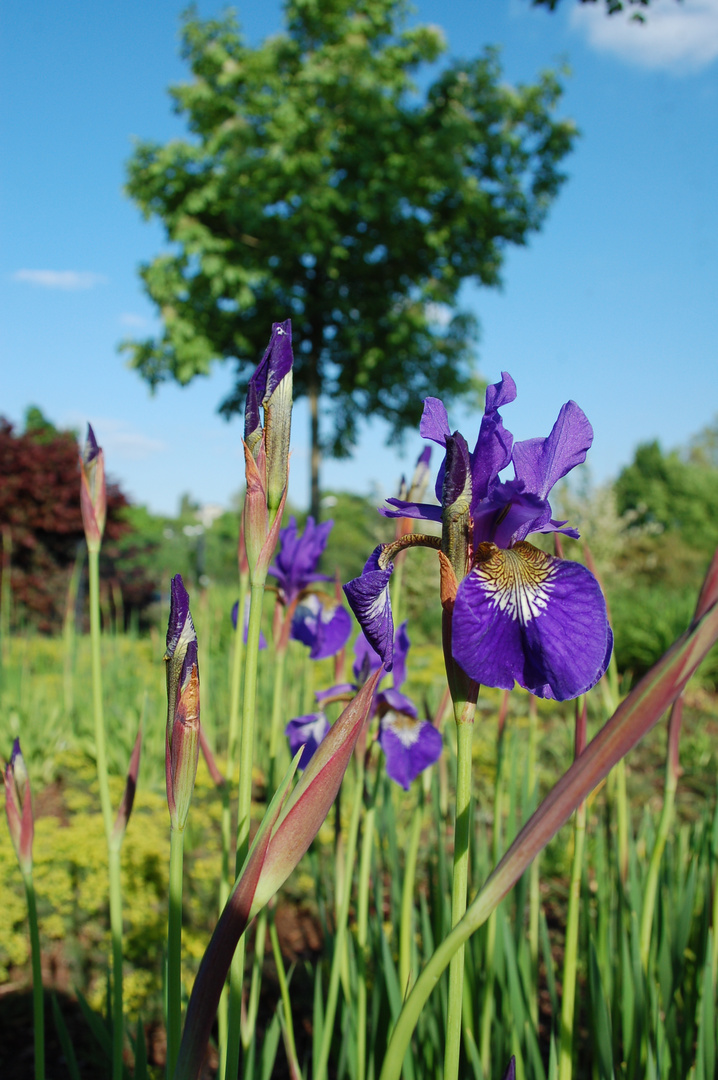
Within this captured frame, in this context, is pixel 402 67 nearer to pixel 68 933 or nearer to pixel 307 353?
pixel 307 353

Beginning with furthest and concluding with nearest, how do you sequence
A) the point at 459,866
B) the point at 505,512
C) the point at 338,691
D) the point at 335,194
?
the point at 335,194 → the point at 338,691 → the point at 505,512 → the point at 459,866

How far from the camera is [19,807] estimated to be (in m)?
0.83

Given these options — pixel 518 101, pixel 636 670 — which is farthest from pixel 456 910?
pixel 518 101

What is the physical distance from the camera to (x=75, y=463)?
9094 millimetres

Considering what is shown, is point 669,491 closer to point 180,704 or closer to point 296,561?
point 296,561

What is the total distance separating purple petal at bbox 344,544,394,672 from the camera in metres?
0.58

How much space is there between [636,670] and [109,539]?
678cm

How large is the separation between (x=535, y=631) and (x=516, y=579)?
0.17 feet

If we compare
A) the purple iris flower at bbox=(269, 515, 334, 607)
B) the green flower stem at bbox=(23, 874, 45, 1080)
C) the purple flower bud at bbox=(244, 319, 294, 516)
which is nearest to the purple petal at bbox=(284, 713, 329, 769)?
the purple iris flower at bbox=(269, 515, 334, 607)

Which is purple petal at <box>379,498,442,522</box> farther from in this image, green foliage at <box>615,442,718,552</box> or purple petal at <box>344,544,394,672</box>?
green foliage at <box>615,442,718,552</box>

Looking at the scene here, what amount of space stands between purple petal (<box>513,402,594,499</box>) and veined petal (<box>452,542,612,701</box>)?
14 cm

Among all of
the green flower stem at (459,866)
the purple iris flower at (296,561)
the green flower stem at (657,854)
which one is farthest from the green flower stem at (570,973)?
the purple iris flower at (296,561)

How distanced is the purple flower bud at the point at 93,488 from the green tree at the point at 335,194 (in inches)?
414

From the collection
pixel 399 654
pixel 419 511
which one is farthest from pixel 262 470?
pixel 399 654
